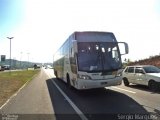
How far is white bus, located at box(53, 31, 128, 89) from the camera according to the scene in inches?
565

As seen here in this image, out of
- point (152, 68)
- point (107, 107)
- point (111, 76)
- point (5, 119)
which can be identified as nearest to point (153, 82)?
point (152, 68)

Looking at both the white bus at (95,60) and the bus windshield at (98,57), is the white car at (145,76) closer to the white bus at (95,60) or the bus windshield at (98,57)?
the white bus at (95,60)

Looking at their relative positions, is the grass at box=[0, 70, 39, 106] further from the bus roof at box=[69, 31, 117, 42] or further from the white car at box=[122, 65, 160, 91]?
the white car at box=[122, 65, 160, 91]

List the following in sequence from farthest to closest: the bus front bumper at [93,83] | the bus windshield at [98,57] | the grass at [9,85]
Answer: the grass at [9,85], the bus windshield at [98,57], the bus front bumper at [93,83]

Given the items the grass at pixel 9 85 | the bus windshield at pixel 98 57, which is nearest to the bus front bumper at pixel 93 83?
the bus windshield at pixel 98 57

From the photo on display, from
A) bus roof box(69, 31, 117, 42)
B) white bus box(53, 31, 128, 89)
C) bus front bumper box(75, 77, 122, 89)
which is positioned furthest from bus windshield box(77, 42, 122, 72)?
bus front bumper box(75, 77, 122, 89)

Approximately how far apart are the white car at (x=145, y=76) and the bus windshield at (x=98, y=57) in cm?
315

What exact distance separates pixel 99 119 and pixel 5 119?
3.11 meters

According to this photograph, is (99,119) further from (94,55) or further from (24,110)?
(94,55)

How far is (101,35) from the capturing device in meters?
15.6

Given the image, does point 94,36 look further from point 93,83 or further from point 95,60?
point 93,83

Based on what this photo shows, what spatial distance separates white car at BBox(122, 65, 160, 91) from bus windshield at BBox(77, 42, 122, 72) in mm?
3154

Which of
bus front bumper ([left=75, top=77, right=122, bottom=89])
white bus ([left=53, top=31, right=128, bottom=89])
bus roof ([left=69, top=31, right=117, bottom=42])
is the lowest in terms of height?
bus front bumper ([left=75, top=77, right=122, bottom=89])

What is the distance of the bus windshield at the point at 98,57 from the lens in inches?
575
